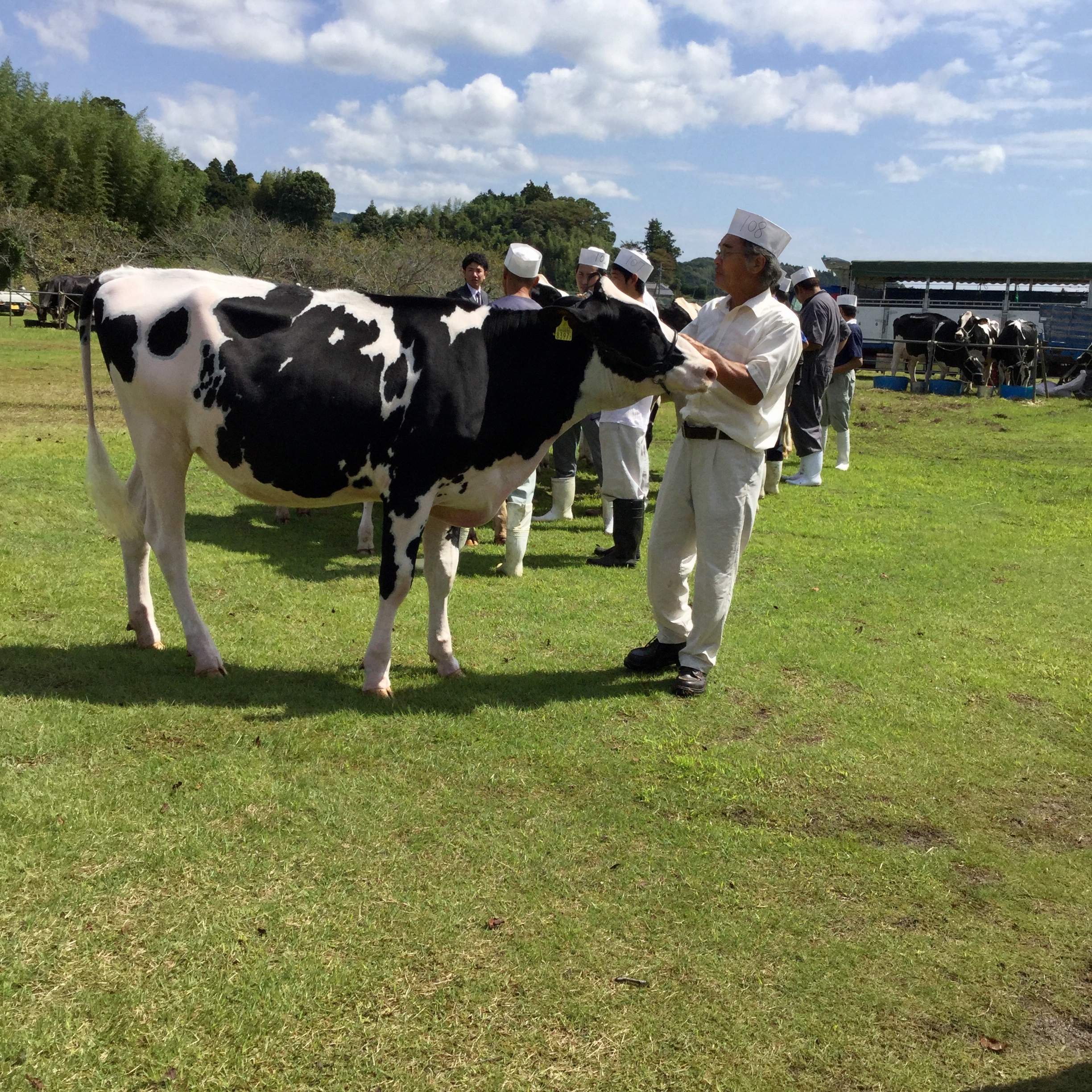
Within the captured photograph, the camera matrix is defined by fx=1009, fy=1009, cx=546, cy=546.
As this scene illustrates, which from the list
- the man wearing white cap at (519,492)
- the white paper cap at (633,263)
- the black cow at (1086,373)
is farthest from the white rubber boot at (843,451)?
the black cow at (1086,373)

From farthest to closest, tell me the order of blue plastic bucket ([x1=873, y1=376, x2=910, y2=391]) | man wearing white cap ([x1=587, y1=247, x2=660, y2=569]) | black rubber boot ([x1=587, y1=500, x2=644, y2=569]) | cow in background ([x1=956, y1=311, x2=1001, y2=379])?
blue plastic bucket ([x1=873, y1=376, x2=910, y2=391]) → cow in background ([x1=956, y1=311, x2=1001, y2=379]) → black rubber boot ([x1=587, y1=500, x2=644, y2=569]) → man wearing white cap ([x1=587, y1=247, x2=660, y2=569])

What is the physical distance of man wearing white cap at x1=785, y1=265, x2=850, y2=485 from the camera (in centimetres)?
1248

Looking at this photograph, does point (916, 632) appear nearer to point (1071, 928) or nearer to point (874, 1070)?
point (1071, 928)

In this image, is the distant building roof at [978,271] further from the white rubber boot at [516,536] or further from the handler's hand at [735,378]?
the handler's hand at [735,378]

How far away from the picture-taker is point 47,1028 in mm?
2854

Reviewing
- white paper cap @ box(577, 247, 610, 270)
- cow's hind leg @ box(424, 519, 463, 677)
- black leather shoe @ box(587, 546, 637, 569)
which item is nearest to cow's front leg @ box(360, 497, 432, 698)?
cow's hind leg @ box(424, 519, 463, 677)

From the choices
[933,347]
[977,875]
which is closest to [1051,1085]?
[977,875]

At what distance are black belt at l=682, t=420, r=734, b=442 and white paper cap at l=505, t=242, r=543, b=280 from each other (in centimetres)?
278

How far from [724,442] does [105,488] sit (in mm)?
3433

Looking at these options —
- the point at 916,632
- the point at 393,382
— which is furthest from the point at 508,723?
the point at 916,632

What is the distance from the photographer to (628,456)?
8.38 meters

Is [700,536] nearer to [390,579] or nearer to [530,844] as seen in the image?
[390,579]

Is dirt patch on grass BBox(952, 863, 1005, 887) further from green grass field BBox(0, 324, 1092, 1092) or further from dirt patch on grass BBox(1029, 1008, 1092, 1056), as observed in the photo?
dirt patch on grass BBox(1029, 1008, 1092, 1056)

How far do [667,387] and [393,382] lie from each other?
4.70ft
